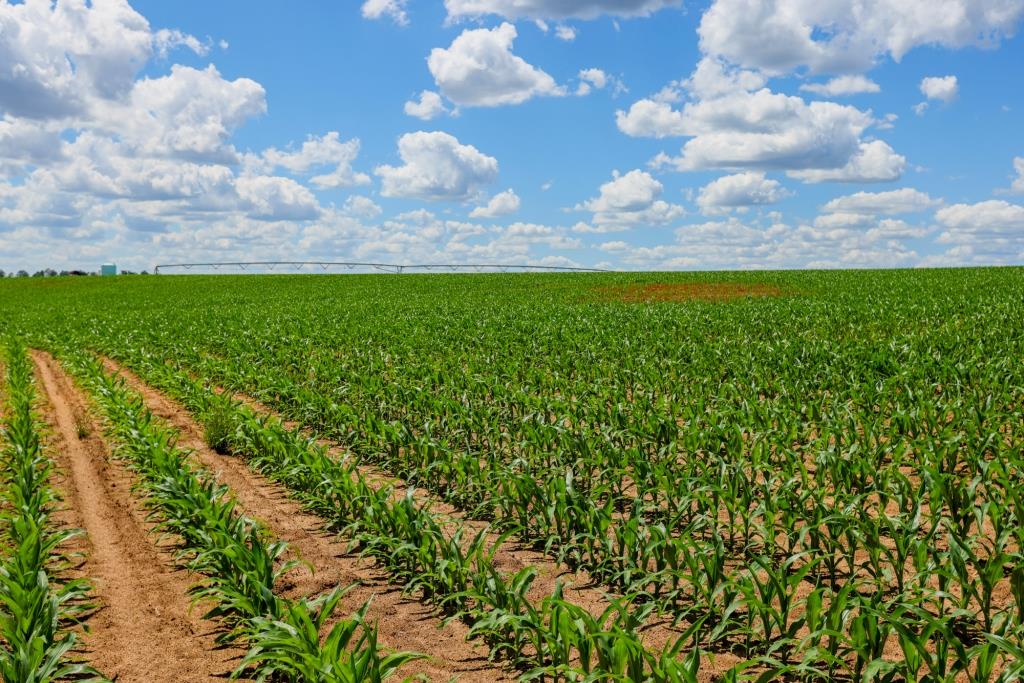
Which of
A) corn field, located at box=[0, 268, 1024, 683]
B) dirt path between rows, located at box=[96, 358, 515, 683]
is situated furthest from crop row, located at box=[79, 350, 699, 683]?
dirt path between rows, located at box=[96, 358, 515, 683]

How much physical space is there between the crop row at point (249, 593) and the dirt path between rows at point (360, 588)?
20 centimetres

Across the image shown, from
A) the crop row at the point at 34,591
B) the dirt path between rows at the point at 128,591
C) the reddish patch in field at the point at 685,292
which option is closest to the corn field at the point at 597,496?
the crop row at the point at 34,591

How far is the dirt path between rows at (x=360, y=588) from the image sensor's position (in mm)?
5277

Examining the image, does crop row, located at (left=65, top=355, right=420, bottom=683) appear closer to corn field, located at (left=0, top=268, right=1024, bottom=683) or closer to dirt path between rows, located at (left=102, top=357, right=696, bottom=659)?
corn field, located at (left=0, top=268, right=1024, bottom=683)

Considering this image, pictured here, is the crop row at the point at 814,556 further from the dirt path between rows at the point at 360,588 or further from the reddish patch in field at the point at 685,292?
the reddish patch in field at the point at 685,292

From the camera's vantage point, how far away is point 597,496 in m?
8.02

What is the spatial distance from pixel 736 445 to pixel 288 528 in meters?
5.38

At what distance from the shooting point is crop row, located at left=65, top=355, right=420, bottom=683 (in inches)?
177

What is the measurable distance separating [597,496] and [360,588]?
2.73 metres

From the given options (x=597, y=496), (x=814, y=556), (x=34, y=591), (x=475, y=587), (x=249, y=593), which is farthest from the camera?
(x=597, y=496)

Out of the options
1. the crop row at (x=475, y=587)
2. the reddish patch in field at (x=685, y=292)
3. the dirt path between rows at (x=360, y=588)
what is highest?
the reddish patch in field at (x=685, y=292)

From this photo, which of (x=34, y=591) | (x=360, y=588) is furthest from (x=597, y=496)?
(x=34, y=591)

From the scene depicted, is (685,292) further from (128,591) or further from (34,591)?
(34,591)

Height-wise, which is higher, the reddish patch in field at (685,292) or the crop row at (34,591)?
the reddish patch in field at (685,292)
